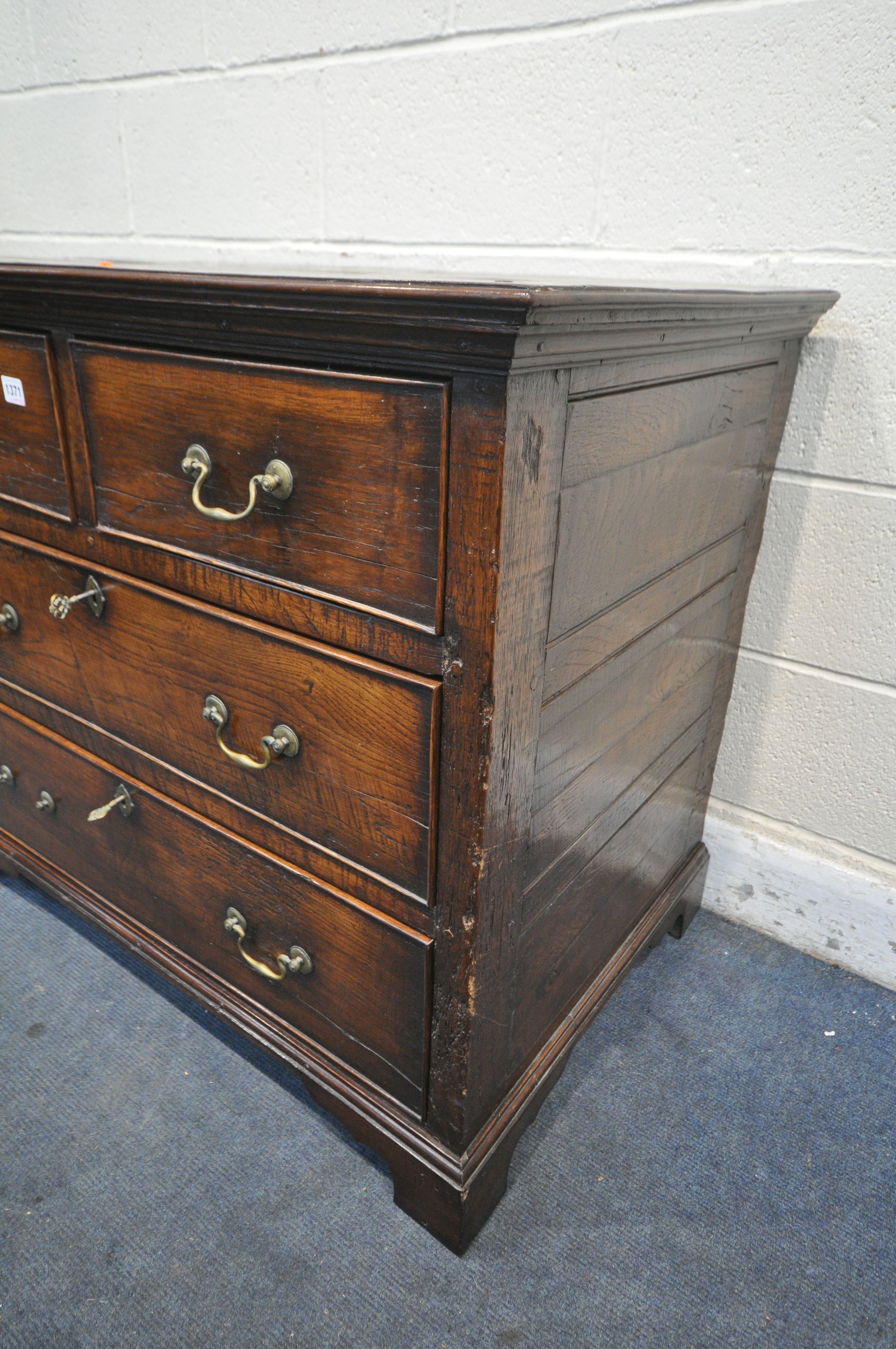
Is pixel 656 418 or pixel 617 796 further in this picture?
pixel 617 796

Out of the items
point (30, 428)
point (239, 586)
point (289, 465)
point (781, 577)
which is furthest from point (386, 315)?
point (781, 577)

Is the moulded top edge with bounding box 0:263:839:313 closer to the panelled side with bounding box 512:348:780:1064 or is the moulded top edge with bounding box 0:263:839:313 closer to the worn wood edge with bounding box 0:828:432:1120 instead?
the panelled side with bounding box 512:348:780:1064

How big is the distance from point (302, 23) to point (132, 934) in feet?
4.32

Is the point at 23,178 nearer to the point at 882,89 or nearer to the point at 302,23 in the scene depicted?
the point at 302,23

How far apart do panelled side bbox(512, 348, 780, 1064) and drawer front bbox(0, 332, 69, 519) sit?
0.54 m

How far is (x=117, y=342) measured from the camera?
0.77 m

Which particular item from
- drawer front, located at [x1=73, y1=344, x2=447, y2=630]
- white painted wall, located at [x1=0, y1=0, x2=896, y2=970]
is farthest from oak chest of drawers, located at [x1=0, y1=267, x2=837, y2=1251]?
white painted wall, located at [x1=0, y1=0, x2=896, y2=970]

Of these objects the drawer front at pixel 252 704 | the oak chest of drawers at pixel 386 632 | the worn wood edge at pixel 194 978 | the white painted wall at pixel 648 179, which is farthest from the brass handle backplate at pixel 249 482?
the worn wood edge at pixel 194 978

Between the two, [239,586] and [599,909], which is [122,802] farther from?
[599,909]

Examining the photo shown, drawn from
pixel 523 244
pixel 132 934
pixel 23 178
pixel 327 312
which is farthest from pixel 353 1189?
pixel 23 178

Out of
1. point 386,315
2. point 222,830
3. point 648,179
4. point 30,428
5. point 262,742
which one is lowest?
point 222,830

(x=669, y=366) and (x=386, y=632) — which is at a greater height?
(x=669, y=366)

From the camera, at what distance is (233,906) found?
3.06 feet

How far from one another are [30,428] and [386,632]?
495mm
